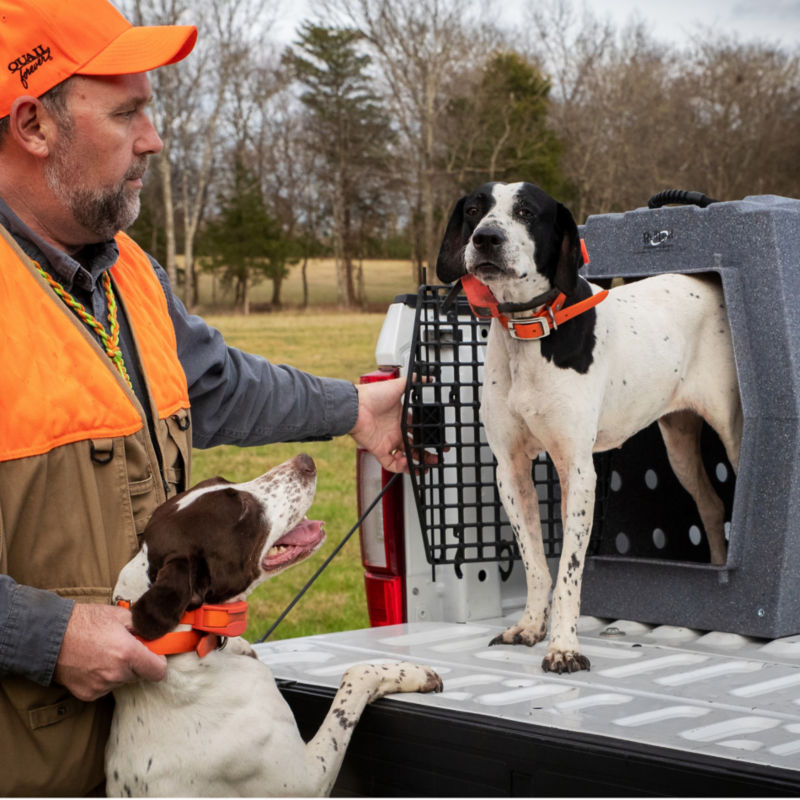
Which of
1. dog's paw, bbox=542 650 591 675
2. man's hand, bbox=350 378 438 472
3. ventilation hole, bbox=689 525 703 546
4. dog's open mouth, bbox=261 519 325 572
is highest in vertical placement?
man's hand, bbox=350 378 438 472

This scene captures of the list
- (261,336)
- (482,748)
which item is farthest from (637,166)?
(482,748)

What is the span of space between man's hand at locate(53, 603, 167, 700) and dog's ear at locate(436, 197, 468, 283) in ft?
4.21

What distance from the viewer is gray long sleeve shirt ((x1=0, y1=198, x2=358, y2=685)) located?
2580 millimetres

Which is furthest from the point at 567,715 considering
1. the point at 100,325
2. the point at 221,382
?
the point at 221,382

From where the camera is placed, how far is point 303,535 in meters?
2.55

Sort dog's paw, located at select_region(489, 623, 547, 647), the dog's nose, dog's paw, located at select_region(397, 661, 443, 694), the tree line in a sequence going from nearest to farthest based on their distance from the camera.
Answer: dog's paw, located at select_region(397, 661, 443, 694)
the dog's nose
dog's paw, located at select_region(489, 623, 547, 647)
the tree line

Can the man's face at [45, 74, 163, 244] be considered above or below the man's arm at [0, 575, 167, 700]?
above

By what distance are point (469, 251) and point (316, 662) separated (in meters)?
1.09

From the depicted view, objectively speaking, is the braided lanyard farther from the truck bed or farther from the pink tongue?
the truck bed

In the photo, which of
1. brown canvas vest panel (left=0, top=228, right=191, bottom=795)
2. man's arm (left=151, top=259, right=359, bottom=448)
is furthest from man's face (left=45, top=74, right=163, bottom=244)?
man's arm (left=151, top=259, right=359, bottom=448)

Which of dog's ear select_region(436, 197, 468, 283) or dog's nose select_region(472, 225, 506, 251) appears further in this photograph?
dog's ear select_region(436, 197, 468, 283)

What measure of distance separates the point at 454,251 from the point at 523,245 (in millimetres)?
258

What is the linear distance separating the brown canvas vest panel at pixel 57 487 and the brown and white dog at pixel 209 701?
9 centimetres

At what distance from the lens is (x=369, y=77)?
3816cm
